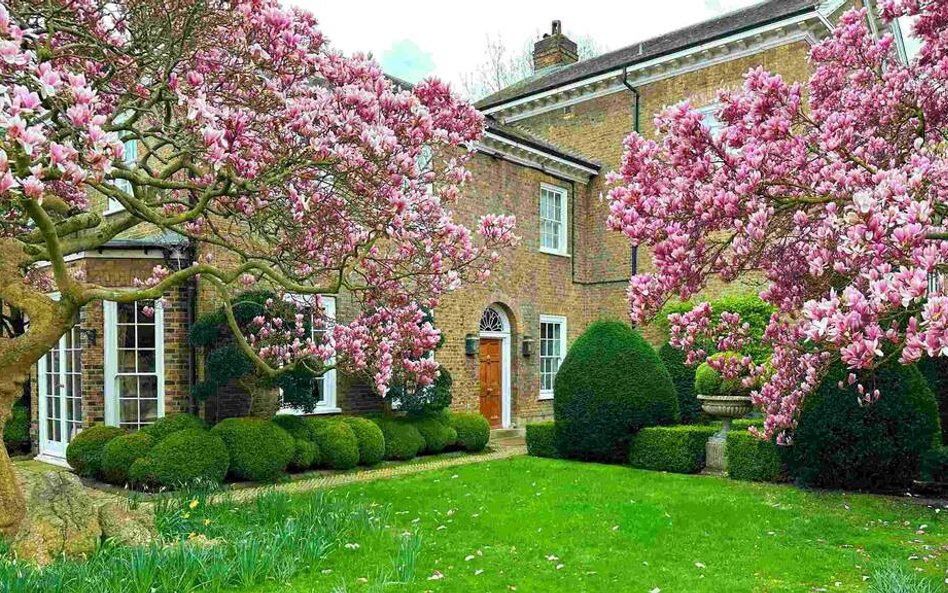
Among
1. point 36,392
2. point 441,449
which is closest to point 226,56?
point 441,449

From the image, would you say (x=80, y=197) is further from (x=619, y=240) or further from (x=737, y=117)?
(x=619, y=240)

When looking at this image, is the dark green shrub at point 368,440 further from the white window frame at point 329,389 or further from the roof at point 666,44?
the roof at point 666,44

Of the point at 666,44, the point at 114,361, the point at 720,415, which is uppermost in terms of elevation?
the point at 666,44

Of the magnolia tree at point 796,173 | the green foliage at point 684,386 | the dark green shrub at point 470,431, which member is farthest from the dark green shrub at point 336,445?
the magnolia tree at point 796,173

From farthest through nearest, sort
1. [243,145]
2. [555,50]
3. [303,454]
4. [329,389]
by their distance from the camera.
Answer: [555,50] → [329,389] → [303,454] → [243,145]

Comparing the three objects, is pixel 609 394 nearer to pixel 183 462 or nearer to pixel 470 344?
pixel 470 344

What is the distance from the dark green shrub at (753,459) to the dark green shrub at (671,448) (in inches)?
24.2

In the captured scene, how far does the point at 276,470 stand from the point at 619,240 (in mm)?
11115

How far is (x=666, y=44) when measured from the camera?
19.2 m

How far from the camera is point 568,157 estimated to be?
17891mm

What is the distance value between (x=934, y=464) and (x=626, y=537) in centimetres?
477

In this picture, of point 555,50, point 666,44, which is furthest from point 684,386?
point 555,50

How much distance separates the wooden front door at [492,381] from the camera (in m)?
16.8

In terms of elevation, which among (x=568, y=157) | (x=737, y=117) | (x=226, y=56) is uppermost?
(x=568, y=157)
